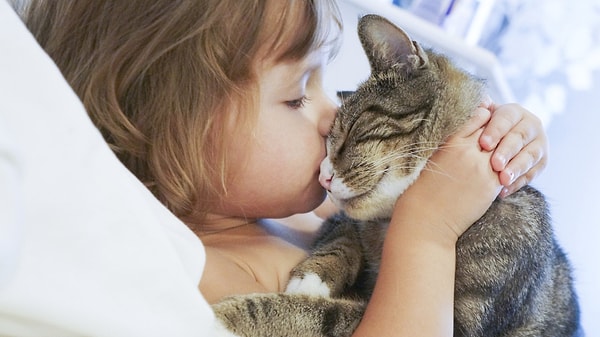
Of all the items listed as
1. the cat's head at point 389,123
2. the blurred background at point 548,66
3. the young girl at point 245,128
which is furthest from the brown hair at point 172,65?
the blurred background at point 548,66

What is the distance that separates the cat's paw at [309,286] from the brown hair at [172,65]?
0.67 ft

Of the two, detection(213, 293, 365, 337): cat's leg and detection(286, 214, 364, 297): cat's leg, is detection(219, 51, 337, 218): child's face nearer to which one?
detection(286, 214, 364, 297): cat's leg

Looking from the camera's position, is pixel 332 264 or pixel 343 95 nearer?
pixel 332 264

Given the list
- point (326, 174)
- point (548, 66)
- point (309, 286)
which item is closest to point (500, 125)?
point (326, 174)

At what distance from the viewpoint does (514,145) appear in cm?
113

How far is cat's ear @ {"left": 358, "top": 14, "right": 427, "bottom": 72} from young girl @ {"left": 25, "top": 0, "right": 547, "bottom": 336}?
2.8 inches

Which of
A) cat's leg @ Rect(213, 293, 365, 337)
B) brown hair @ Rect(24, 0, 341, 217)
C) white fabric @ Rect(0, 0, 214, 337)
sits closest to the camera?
white fabric @ Rect(0, 0, 214, 337)

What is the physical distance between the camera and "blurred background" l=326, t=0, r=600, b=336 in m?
1.95

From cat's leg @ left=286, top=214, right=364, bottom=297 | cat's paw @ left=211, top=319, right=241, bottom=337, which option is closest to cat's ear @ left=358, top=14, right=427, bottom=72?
cat's leg @ left=286, top=214, right=364, bottom=297

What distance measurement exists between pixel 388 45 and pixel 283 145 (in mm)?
254

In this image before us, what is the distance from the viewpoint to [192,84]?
1118 millimetres

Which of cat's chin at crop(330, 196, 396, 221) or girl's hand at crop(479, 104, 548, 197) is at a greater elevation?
girl's hand at crop(479, 104, 548, 197)

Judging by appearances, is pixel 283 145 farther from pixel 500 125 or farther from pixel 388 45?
pixel 500 125

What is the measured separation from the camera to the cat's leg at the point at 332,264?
1140mm
